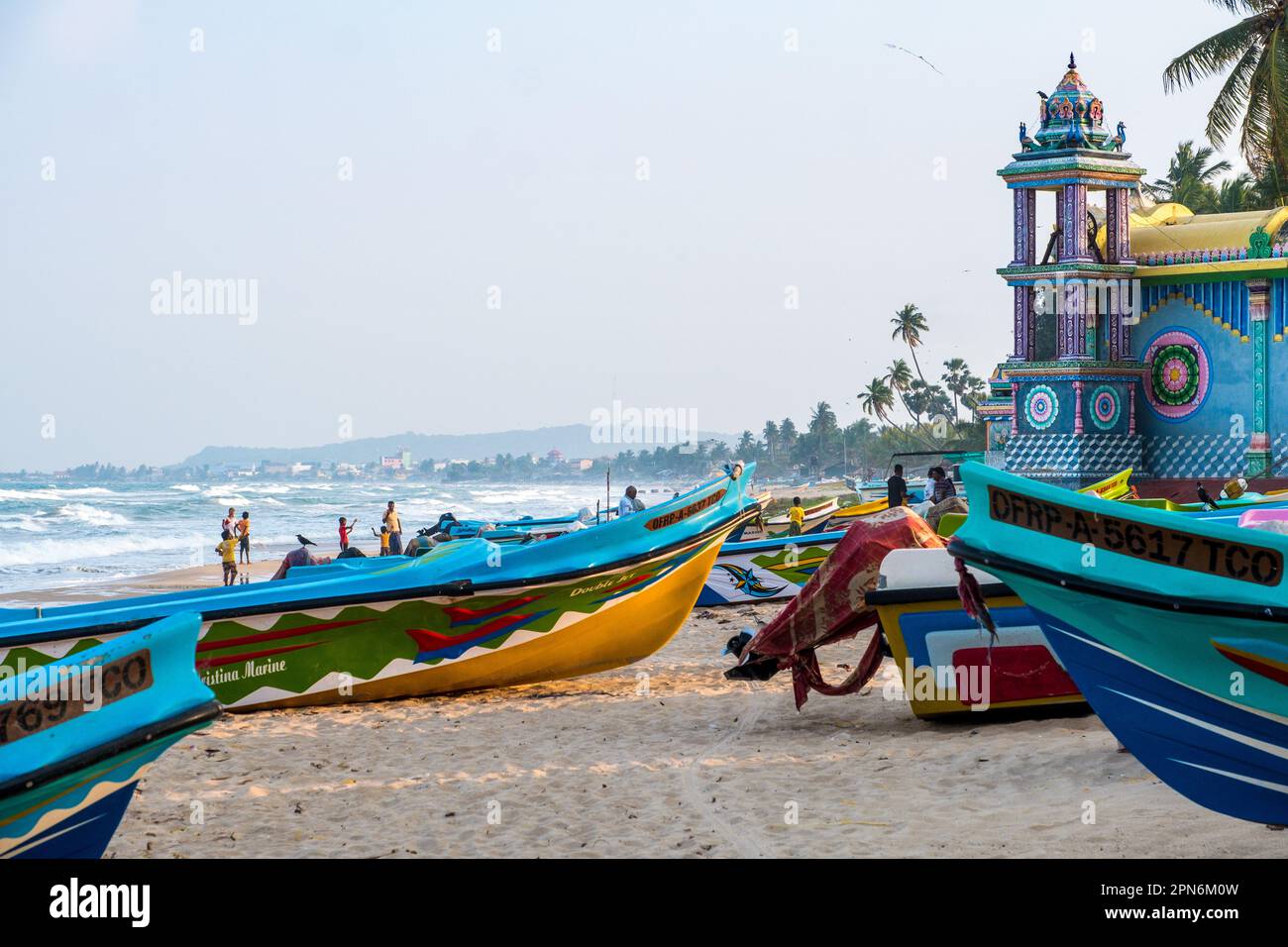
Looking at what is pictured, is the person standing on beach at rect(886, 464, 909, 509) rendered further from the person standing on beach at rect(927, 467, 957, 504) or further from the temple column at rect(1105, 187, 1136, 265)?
the temple column at rect(1105, 187, 1136, 265)

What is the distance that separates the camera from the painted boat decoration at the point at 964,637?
10195mm

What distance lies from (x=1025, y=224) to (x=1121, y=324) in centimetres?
285

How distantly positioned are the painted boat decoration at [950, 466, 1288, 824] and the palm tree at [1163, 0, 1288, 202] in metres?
24.1

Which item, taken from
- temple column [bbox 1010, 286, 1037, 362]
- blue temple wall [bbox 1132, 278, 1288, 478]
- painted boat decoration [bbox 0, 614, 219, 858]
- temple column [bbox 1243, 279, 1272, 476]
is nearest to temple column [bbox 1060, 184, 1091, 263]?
temple column [bbox 1010, 286, 1037, 362]

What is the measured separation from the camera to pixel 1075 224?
28.6 metres

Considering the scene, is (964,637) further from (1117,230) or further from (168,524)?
(168,524)

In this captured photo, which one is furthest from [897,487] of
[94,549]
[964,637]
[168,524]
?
[168,524]

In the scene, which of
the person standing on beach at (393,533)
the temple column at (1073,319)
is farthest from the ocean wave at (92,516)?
the temple column at (1073,319)

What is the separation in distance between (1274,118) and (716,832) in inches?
960

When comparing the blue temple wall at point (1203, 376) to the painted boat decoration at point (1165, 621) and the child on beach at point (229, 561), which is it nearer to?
the child on beach at point (229, 561)

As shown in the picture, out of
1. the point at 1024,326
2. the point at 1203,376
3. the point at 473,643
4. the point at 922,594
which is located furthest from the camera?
the point at 1024,326

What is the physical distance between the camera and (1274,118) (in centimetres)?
2728
